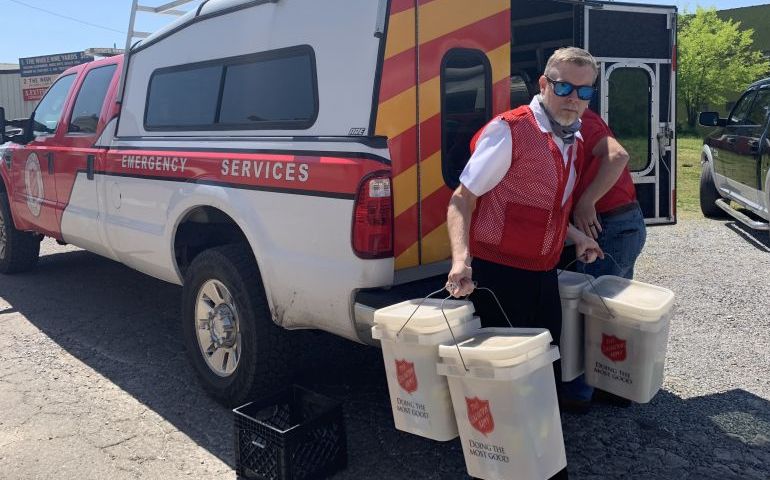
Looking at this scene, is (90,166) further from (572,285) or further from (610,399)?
(610,399)

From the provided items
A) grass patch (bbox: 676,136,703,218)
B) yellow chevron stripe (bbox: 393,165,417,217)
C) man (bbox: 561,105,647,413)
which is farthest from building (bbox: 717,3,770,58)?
yellow chevron stripe (bbox: 393,165,417,217)

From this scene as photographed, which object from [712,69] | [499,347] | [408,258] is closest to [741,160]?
[408,258]

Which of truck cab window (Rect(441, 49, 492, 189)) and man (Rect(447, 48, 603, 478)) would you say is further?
truck cab window (Rect(441, 49, 492, 189))

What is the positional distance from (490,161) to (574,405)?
1.71 meters

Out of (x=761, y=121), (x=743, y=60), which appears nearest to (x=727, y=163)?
(x=761, y=121)

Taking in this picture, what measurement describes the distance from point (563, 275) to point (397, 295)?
863 mm

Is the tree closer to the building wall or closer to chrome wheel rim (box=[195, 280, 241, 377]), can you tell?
the building wall

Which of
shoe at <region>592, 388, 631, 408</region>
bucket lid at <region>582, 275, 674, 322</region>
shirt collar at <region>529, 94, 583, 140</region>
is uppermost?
shirt collar at <region>529, 94, 583, 140</region>

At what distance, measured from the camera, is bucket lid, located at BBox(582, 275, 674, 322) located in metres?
3.04

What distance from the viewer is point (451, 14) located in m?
3.46

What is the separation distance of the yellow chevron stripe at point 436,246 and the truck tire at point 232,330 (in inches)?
35.2

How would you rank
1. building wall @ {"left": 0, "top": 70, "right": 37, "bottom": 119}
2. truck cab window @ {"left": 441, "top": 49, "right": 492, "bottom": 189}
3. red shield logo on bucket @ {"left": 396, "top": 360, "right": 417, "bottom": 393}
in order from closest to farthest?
red shield logo on bucket @ {"left": 396, "top": 360, "right": 417, "bottom": 393} < truck cab window @ {"left": 441, "top": 49, "right": 492, "bottom": 189} < building wall @ {"left": 0, "top": 70, "right": 37, "bottom": 119}

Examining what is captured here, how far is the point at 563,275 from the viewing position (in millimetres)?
3459

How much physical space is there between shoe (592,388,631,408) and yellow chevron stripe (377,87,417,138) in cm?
190
